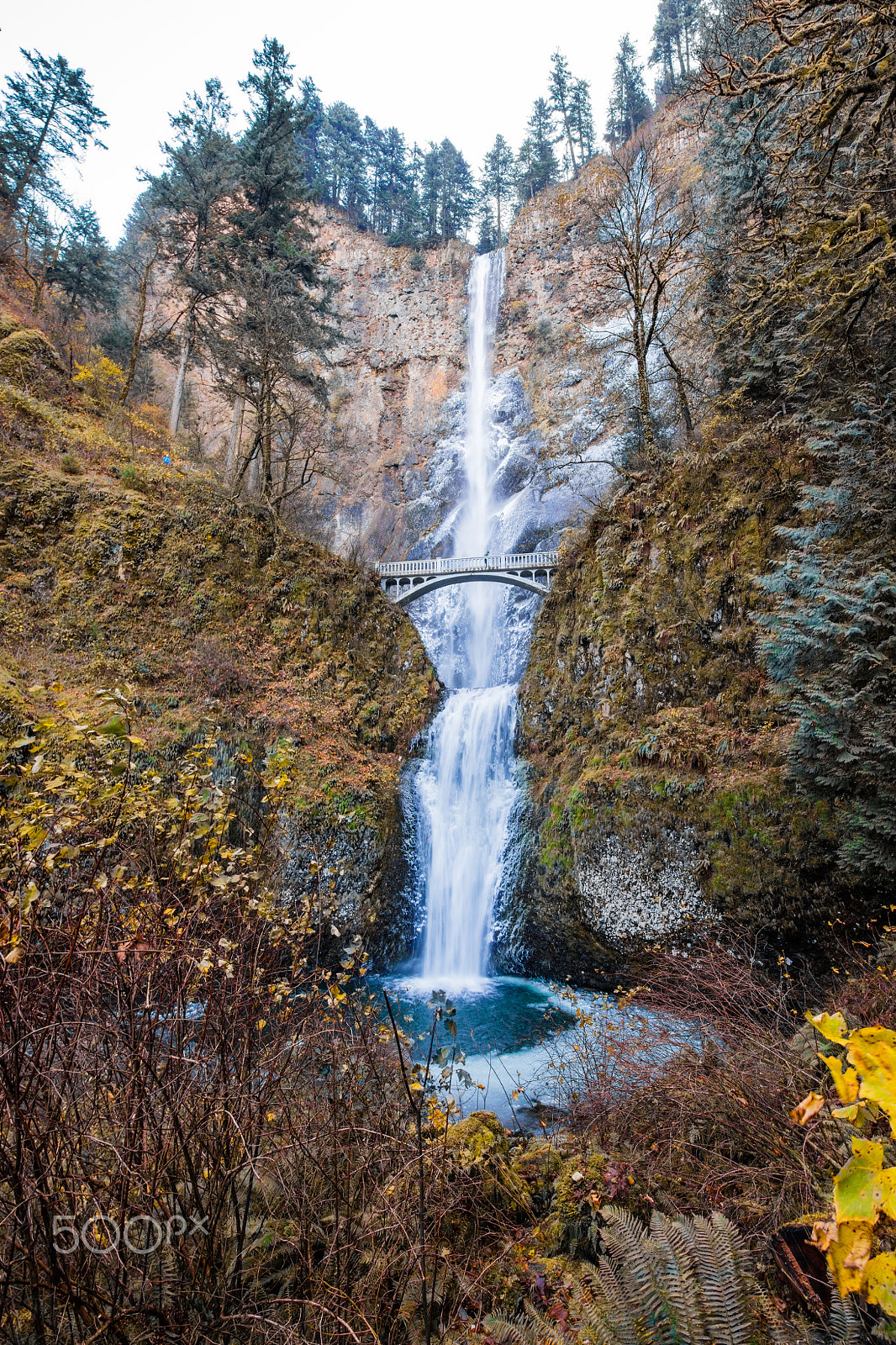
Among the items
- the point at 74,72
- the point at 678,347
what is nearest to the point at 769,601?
the point at 678,347

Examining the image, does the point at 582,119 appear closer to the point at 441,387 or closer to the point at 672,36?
the point at 672,36

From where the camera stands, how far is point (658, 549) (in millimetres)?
10078

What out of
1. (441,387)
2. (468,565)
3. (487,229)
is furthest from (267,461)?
(487,229)

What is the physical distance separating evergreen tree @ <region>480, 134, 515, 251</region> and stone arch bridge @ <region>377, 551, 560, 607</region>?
3677cm

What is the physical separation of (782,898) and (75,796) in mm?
7302

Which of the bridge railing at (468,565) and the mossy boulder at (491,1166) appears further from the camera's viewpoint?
the bridge railing at (468,565)

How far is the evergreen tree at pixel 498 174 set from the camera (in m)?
42.8

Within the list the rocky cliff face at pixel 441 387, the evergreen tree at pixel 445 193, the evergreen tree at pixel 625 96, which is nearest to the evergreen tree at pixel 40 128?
the rocky cliff face at pixel 441 387

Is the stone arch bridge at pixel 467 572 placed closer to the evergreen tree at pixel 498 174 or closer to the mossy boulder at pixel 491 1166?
the mossy boulder at pixel 491 1166

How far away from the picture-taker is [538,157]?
3978 cm

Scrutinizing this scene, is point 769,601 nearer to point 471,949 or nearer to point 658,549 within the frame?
point 658,549

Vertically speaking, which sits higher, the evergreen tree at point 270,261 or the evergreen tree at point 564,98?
the evergreen tree at point 564,98

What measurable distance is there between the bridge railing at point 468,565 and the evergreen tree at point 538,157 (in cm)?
3359

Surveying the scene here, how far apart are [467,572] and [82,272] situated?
17.1m
